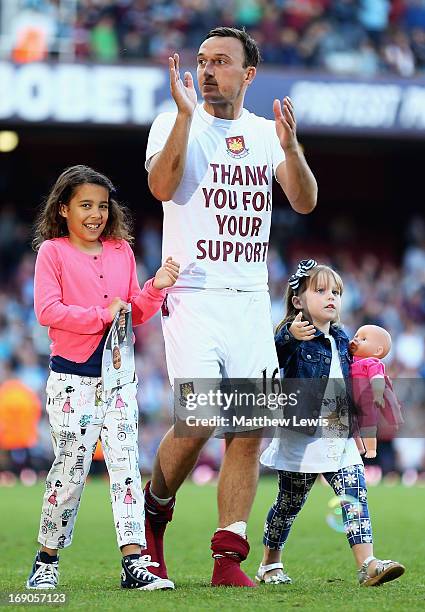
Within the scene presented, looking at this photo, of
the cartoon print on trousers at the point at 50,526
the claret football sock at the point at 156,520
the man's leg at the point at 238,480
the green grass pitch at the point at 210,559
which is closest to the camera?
the green grass pitch at the point at 210,559

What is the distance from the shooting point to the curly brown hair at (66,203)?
588 cm

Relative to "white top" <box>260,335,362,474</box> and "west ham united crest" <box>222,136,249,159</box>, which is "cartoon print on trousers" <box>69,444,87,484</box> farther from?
"west ham united crest" <box>222,136,249,159</box>

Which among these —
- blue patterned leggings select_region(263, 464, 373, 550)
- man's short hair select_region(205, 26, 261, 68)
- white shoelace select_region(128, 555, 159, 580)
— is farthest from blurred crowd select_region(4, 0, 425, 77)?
white shoelace select_region(128, 555, 159, 580)

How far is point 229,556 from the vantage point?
573 centimetres

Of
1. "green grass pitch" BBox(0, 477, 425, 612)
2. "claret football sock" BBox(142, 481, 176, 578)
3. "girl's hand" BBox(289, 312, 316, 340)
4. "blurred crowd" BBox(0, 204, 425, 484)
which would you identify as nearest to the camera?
"green grass pitch" BBox(0, 477, 425, 612)

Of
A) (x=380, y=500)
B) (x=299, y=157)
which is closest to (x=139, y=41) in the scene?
(x=380, y=500)

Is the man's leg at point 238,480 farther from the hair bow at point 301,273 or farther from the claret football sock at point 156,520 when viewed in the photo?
the hair bow at point 301,273

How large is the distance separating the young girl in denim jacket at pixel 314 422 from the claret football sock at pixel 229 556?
1.36 ft

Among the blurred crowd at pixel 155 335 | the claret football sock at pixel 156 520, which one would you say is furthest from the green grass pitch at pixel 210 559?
the blurred crowd at pixel 155 335

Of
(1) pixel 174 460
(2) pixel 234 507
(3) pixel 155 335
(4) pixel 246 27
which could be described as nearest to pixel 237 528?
(2) pixel 234 507

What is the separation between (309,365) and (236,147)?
108cm

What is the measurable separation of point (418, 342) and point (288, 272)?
→ 2.90 metres

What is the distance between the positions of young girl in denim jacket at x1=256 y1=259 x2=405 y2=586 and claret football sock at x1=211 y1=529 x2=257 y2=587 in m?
0.41

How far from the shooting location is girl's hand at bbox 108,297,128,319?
18.6 feet
